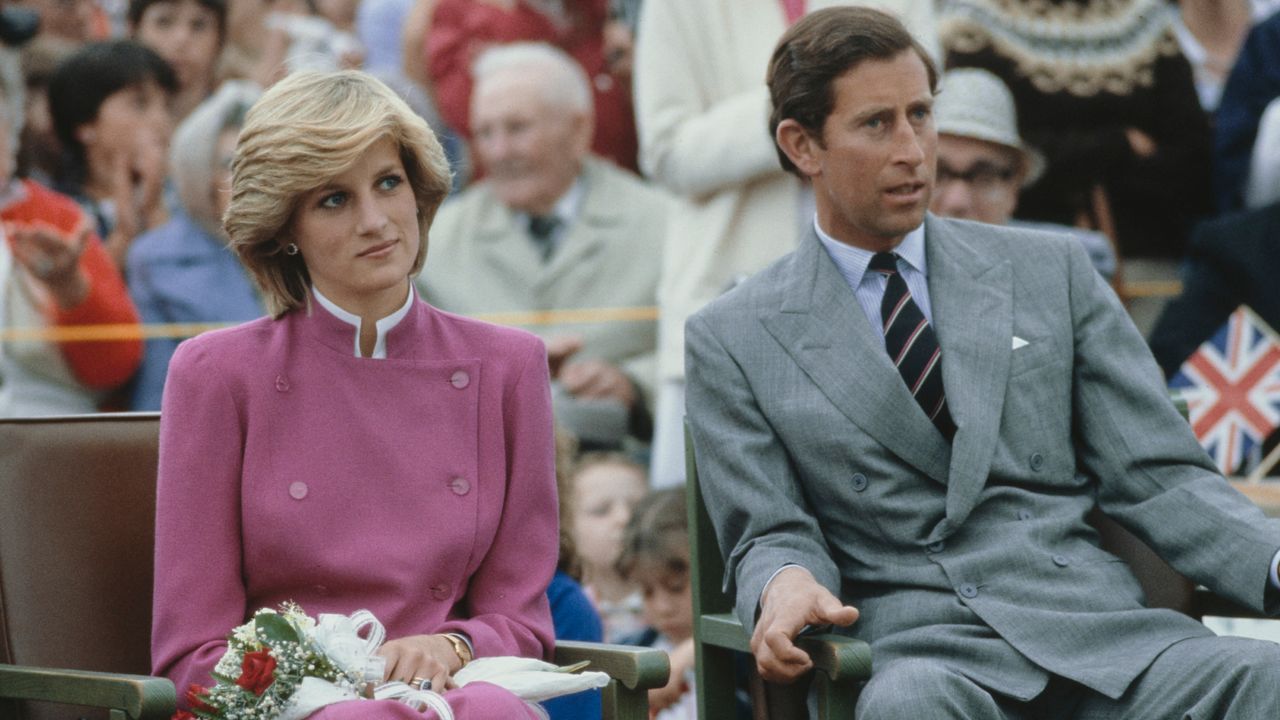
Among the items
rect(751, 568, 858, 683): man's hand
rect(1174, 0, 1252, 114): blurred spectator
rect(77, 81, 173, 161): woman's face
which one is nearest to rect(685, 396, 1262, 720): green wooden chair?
rect(751, 568, 858, 683): man's hand

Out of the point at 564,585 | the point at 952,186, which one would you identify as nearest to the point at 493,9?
the point at 952,186

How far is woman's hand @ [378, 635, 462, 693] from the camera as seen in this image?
3.27m

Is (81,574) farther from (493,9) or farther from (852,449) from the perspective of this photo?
(493,9)

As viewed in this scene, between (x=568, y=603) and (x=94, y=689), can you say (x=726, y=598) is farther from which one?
(x=94, y=689)

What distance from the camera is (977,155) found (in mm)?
5652

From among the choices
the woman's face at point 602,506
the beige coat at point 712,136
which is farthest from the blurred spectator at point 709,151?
the woman's face at point 602,506

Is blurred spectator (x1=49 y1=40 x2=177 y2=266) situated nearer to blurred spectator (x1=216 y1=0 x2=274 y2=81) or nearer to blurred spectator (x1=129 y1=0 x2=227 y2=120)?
blurred spectator (x1=129 y1=0 x2=227 y2=120)

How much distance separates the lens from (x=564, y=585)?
4309 millimetres

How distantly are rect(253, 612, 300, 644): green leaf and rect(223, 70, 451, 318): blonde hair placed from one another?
754mm

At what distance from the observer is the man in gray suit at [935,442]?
337 cm

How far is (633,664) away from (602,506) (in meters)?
2.72

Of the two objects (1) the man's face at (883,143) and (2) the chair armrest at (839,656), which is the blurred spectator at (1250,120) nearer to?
(1) the man's face at (883,143)

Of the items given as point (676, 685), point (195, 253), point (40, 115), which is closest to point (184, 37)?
point (40, 115)

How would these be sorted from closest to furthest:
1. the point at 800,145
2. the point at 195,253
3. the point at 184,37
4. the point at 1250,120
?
1. the point at 800,145
2. the point at 1250,120
3. the point at 195,253
4. the point at 184,37
